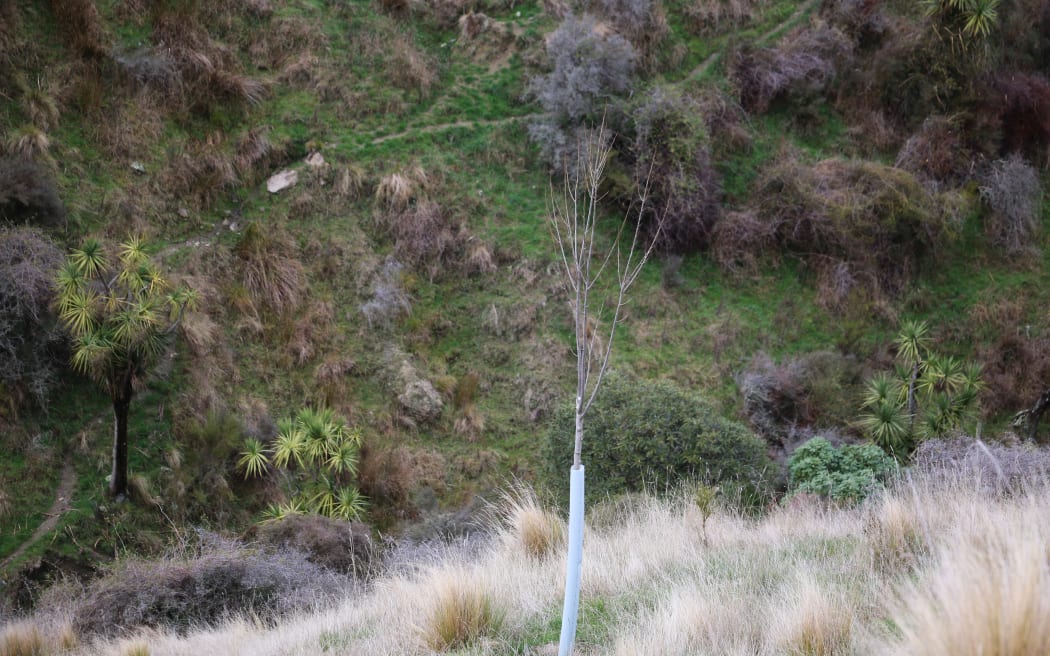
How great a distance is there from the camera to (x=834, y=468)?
9.18 m

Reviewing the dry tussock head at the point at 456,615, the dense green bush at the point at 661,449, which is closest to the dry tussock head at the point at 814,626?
the dry tussock head at the point at 456,615

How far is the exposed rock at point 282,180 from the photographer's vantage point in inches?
606

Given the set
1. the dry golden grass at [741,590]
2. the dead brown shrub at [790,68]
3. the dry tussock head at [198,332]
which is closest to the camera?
the dry golden grass at [741,590]

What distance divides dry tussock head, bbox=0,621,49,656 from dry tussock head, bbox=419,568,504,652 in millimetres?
3833

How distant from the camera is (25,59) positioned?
14.5 metres

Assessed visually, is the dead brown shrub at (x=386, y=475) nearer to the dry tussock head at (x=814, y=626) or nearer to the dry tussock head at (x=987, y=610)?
the dry tussock head at (x=814, y=626)

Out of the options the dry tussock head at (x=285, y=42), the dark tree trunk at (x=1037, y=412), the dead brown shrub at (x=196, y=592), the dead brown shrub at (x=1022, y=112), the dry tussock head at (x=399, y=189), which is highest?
the dry tussock head at (x=285, y=42)

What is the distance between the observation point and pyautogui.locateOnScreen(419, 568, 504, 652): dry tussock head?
4305 mm

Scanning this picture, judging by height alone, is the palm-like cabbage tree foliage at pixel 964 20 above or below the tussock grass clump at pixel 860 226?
above

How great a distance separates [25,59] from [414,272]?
823 centimetres

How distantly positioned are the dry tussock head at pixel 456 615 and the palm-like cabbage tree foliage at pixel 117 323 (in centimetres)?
738

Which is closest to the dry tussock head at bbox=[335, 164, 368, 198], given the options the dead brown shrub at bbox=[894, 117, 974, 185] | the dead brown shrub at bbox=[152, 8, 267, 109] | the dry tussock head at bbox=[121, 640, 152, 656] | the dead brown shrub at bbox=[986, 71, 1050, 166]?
the dead brown shrub at bbox=[152, 8, 267, 109]

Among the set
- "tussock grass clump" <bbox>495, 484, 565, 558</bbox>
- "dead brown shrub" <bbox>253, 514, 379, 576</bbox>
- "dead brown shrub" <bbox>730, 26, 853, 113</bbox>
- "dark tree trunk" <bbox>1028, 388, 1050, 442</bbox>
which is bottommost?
"dark tree trunk" <bbox>1028, 388, 1050, 442</bbox>

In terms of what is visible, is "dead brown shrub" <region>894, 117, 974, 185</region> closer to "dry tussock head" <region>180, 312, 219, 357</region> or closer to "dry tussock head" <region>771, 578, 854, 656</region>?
"dry tussock head" <region>180, 312, 219, 357</region>
